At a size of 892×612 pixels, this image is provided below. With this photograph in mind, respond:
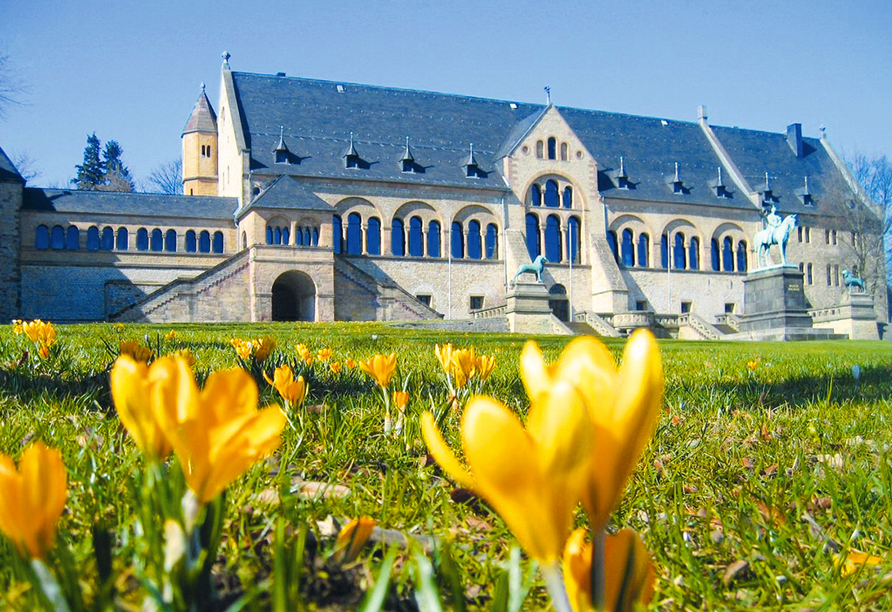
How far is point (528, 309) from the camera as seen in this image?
29.1 metres

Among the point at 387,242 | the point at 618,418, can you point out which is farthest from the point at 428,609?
the point at 387,242

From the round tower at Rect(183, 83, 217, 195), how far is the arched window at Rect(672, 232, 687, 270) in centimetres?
2927

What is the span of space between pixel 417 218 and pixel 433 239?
4.63 ft

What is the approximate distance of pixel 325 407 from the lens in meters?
2.80

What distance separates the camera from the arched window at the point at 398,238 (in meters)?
37.9

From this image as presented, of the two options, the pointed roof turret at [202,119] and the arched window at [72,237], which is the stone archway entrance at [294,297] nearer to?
the arched window at [72,237]

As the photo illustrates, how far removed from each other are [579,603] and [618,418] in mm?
211

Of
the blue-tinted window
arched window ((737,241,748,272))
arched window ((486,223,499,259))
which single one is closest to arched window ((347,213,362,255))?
the blue-tinted window

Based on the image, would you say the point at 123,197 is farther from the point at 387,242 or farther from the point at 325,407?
the point at 325,407

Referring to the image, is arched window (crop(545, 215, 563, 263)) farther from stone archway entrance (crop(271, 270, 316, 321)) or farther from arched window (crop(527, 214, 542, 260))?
stone archway entrance (crop(271, 270, 316, 321))

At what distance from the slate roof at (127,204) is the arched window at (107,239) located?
87 cm

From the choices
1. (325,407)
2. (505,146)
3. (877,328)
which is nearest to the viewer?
(325,407)

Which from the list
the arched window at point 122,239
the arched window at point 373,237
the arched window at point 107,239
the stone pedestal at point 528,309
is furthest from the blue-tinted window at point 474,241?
the arched window at point 107,239

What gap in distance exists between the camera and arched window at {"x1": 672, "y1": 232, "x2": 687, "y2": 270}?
4338cm
